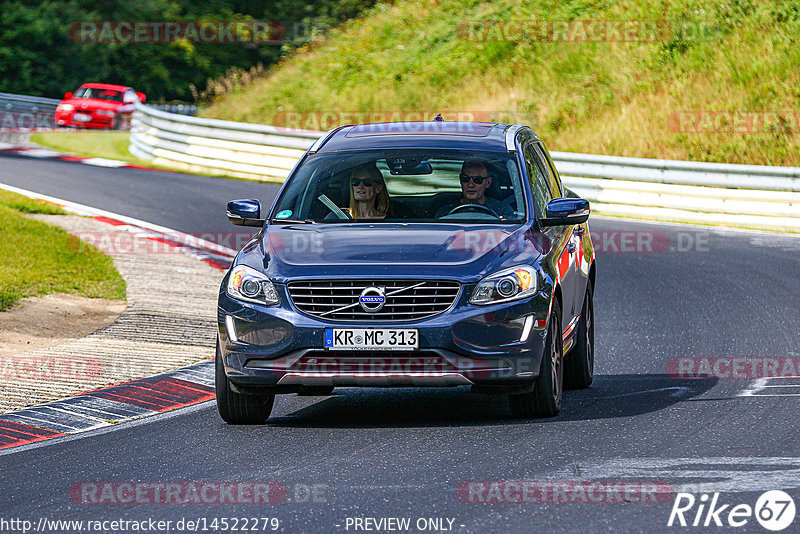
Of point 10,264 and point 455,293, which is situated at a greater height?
point 455,293

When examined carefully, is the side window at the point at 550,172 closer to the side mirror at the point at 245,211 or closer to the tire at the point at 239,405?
the side mirror at the point at 245,211

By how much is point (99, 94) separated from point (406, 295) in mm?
→ 38356

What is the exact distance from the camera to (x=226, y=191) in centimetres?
2472

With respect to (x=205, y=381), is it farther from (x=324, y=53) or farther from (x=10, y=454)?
(x=324, y=53)

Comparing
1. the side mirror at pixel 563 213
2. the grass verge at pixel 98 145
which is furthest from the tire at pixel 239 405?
the grass verge at pixel 98 145

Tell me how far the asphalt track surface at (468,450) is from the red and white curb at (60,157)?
61.4ft

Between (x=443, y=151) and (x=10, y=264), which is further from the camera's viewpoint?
(x=10, y=264)

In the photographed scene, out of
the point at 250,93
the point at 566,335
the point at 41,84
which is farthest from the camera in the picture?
the point at 41,84

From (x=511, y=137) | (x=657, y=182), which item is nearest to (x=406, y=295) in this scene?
(x=511, y=137)

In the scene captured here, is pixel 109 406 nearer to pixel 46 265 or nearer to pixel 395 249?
pixel 395 249

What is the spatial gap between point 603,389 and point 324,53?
31.2 m

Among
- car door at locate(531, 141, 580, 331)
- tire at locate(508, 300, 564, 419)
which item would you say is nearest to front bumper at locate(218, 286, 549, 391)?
tire at locate(508, 300, 564, 419)

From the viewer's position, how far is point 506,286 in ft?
26.3

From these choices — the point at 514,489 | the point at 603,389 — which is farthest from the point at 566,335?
the point at 514,489
